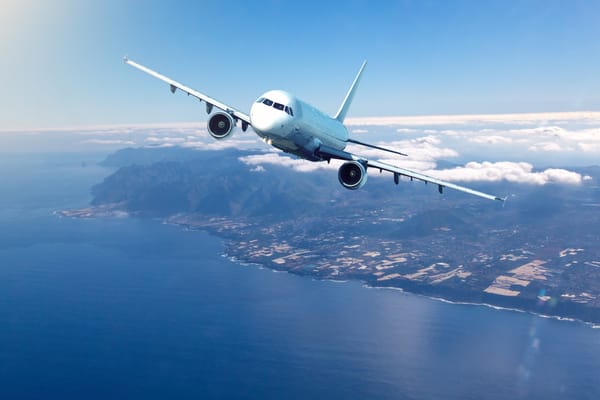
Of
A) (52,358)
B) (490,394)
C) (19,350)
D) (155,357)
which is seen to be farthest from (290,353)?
(19,350)

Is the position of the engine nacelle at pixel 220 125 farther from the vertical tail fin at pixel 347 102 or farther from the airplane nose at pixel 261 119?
the vertical tail fin at pixel 347 102

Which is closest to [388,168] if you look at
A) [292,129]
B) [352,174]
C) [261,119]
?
[352,174]

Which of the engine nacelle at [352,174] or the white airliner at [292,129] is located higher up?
the white airliner at [292,129]

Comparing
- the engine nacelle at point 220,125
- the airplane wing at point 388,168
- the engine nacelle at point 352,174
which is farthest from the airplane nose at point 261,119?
the engine nacelle at point 352,174

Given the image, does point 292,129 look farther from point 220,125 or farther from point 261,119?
point 220,125

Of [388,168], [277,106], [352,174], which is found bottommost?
[352,174]

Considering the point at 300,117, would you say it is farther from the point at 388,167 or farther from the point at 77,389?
the point at 77,389
